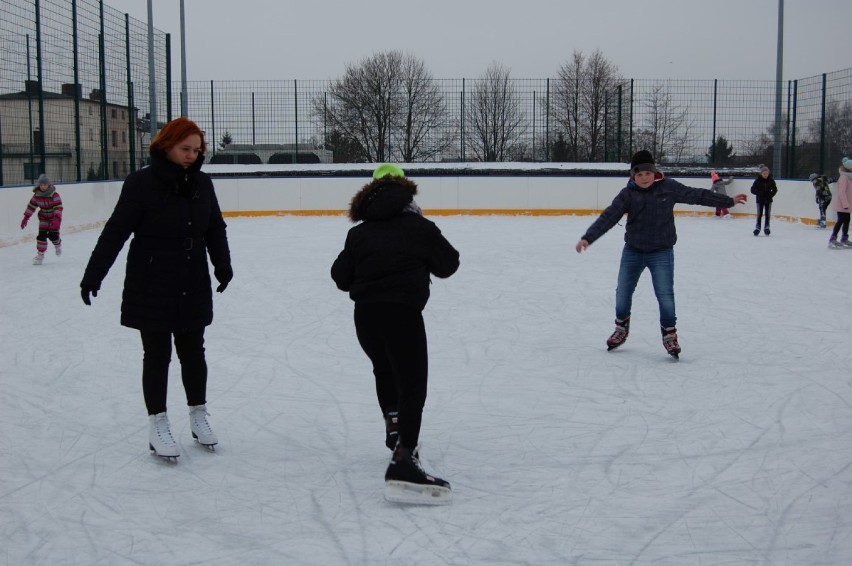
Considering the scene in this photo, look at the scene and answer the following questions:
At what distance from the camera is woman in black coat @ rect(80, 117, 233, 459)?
3713mm

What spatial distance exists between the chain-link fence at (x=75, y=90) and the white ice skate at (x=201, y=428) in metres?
10.5

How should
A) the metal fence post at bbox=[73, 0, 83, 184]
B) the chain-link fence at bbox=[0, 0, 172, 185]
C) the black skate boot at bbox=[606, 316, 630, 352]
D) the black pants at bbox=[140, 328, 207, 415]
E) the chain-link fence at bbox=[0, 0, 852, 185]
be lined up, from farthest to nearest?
the chain-link fence at bbox=[0, 0, 852, 185] → the metal fence post at bbox=[73, 0, 83, 184] → the chain-link fence at bbox=[0, 0, 172, 185] → the black skate boot at bbox=[606, 316, 630, 352] → the black pants at bbox=[140, 328, 207, 415]

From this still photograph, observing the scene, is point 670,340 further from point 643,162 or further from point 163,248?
point 163,248

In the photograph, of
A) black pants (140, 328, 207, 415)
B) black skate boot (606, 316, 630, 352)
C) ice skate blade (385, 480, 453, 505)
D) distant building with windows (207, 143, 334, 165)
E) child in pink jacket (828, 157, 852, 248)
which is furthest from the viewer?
distant building with windows (207, 143, 334, 165)

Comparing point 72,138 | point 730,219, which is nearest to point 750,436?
point 72,138

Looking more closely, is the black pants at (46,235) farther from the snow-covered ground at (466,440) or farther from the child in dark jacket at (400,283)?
the child in dark jacket at (400,283)

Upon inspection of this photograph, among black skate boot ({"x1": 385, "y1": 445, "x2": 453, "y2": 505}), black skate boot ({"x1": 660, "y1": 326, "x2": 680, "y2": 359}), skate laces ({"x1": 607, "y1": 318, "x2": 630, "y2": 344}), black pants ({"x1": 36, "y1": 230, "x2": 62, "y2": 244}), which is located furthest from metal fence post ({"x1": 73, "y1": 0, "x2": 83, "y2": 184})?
black skate boot ({"x1": 385, "y1": 445, "x2": 453, "y2": 505})

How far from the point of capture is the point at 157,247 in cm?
374

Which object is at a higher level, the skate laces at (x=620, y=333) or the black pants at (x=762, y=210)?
the black pants at (x=762, y=210)

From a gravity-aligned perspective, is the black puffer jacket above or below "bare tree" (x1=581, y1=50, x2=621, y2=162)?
below

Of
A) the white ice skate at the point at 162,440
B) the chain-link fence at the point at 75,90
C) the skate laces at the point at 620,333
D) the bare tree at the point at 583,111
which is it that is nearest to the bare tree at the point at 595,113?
the bare tree at the point at 583,111

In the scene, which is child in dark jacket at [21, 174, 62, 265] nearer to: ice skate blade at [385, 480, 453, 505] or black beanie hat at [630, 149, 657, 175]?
black beanie hat at [630, 149, 657, 175]

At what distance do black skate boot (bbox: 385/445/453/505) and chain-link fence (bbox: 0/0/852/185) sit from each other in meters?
14.1

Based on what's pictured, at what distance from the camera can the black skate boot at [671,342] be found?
5.87m
